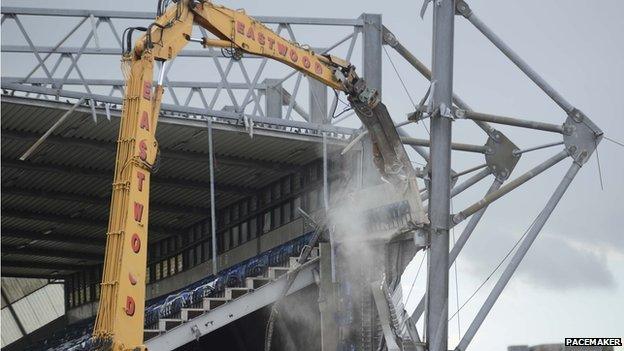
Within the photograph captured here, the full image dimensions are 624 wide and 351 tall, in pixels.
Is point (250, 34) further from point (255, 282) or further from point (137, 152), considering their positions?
point (255, 282)

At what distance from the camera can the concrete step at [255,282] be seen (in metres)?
59.2

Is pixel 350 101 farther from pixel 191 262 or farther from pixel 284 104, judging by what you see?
pixel 191 262

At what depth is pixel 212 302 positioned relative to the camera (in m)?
60.7

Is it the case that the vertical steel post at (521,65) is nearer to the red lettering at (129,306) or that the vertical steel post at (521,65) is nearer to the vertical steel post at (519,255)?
the vertical steel post at (519,255)

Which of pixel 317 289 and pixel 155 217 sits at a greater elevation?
pixel 155 217

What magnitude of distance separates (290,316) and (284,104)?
43.6ft

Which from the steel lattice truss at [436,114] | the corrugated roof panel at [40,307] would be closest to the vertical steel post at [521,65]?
the steel lattice truss at [436,114]

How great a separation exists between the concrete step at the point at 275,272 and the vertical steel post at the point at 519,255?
11699mm

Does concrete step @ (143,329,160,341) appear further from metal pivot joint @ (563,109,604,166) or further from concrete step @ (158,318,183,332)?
metal pivot joint @ (563,109,604,166)

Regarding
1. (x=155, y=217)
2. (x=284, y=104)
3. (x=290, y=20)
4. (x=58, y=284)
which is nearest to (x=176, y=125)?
(x=290, y=20)

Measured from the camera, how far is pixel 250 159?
6588 centimetres

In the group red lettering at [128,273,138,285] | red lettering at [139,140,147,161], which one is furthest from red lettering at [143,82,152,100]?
red lettering at [128,273,138,285]

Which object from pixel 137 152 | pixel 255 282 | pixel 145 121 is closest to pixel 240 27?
pixel 145 121

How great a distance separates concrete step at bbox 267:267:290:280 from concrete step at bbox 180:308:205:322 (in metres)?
3.39
